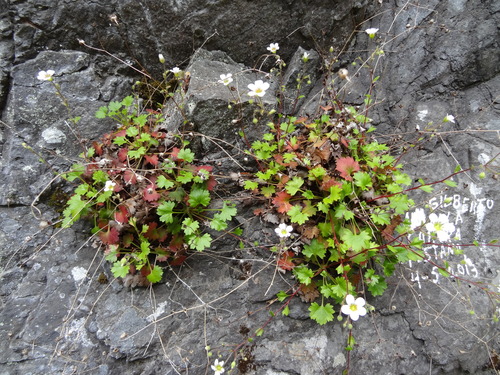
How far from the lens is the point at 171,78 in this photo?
11.3 feet

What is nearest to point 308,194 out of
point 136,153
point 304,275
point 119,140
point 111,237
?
point 304,275

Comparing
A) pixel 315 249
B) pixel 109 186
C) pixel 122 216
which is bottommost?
pixel 315 249

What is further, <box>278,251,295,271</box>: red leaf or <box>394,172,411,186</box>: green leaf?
<box>394,172,411,186</box>: green leaf

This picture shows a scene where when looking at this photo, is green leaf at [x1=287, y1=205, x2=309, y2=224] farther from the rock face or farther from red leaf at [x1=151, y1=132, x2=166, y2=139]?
red leaf at [x1=151, y1=132, x2=166, y2=139]

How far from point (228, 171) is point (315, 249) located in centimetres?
109

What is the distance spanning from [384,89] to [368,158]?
1169mm

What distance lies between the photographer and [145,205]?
2424 millimetres

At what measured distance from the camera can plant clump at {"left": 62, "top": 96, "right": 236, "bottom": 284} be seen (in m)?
2.38

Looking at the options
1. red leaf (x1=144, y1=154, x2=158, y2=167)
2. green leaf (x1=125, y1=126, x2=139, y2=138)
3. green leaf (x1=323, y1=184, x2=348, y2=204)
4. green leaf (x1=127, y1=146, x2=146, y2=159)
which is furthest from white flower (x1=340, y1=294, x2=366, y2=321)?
green leaf (x1=125, y1=126, x2=139, y2=138)

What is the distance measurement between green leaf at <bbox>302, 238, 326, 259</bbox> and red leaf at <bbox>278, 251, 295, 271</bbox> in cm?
12

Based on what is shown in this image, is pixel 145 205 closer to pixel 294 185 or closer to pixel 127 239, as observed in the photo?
pixel 127 239

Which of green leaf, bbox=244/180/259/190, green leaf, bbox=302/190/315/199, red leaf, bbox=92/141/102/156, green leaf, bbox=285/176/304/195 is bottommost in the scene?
green leaf, bbox=244/180/259/190

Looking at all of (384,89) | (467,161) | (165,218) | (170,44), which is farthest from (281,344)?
(170,44)

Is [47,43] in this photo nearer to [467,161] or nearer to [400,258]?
[400,258]
